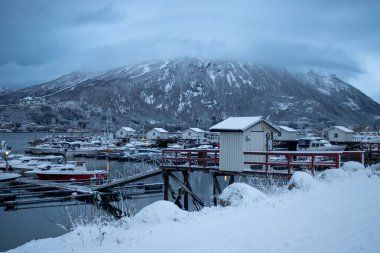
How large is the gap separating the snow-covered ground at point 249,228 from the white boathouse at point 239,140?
26.7ft

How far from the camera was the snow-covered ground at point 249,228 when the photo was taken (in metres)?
8.23

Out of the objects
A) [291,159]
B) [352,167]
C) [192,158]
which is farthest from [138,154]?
[352,167]

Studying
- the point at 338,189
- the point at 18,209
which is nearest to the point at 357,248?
the point at 338,189

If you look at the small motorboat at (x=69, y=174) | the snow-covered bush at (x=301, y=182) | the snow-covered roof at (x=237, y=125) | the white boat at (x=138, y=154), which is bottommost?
the small motorboat at (x=69, y=174)

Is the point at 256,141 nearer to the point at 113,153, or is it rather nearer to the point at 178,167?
the point at 178,167

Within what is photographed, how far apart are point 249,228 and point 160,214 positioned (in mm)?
2795

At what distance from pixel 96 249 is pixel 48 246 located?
184cm

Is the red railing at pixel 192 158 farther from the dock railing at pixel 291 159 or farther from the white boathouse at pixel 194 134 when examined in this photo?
the white boathouse at pixel 194 134

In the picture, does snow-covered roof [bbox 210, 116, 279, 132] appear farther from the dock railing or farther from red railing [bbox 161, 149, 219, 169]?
red railing [bbox 161, 149, 219, 169]

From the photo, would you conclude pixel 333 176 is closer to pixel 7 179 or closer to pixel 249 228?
pixel 249 228

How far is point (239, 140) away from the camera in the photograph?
22.1 meters

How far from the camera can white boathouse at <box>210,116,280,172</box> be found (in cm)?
2205

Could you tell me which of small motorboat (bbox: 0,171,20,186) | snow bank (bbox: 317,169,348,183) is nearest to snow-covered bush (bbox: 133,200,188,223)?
snow bank (bbox: 317,169,348,183)

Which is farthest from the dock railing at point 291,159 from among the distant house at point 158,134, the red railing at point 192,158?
the distant house at point 158,134
